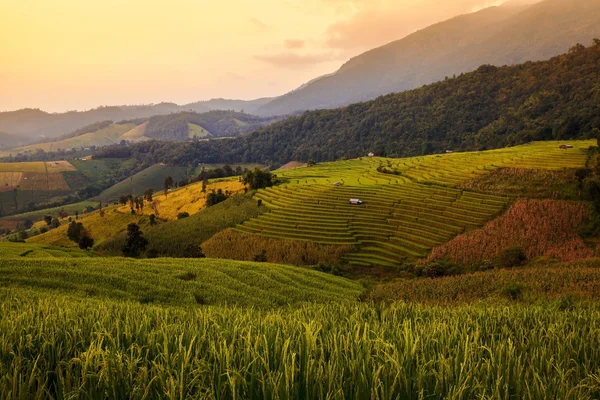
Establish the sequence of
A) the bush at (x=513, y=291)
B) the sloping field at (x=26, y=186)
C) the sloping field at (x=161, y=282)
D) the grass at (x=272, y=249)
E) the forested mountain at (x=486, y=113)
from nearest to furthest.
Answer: the sloping field at (x=161, y=282) → the bush at (x=513, y=291) → the grass at (x=272, y=249) → the forested mountain at (x=486, y=113) → the sloping field at (x=26, y=186)

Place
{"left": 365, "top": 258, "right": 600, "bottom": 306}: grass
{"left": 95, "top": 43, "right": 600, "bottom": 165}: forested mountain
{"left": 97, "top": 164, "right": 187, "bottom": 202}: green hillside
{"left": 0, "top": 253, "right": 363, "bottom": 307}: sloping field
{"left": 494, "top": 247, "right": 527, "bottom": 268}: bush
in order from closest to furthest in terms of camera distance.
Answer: {"left": 0, "top": 253, "right": 363, "bottom": 307}: sloping field, {"left": 365, "top": 258, "right": 600, "bottom": 306}: grass, {"left": 494, "top": 247, "right": 527, "bottom": 268}: bush, {"left": 95, "top": 43, "right": 600, "bottom": 165}: forested mountain, {"left": 97, "top": 164, "right": 187, "bottom": 202}: green hillside

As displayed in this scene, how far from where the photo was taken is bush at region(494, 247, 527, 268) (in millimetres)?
31703

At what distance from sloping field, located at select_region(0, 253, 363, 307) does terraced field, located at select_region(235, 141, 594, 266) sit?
76.5 ft

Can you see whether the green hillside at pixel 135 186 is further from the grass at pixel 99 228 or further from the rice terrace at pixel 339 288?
the grass at pixel 99 228

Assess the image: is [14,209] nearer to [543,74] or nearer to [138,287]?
[138,287]

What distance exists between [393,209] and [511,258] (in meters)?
19.4

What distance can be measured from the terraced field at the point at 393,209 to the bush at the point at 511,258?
8217mm

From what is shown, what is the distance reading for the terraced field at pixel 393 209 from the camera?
42.0 meters

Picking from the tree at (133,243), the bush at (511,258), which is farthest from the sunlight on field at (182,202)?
the bush at (511,258)

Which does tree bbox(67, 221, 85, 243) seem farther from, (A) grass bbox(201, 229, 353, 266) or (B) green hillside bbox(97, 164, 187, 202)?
(B) green hillside bbox(97, 164, 187, 202)

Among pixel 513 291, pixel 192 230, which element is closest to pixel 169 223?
pixel 192 230

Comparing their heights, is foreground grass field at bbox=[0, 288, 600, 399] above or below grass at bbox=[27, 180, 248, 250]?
above

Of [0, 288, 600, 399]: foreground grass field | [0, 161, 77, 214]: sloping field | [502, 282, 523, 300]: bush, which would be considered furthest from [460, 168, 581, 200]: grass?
[0, 161, 77, 214]: sloping field

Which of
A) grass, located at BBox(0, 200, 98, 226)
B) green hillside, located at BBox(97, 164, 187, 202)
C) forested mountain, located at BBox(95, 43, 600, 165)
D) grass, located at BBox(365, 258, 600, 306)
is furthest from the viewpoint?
green hillside, located at BBox(97, 164, 187, 202)
